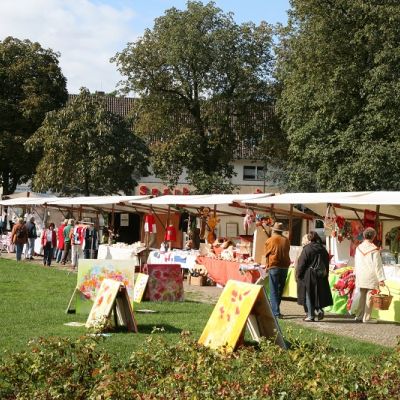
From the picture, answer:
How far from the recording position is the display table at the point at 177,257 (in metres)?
21.8

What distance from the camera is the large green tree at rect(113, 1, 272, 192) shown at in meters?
46.1

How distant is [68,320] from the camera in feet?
41.9

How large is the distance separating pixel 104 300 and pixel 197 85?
36.3 metres

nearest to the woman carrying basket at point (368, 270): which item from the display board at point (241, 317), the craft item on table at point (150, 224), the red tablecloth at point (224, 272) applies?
the red tablecloth at point (224, 272)

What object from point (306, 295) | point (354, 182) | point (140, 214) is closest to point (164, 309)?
point (306, 295)

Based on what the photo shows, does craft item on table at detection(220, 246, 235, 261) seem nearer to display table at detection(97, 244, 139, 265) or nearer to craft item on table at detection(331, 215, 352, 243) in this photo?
craft item on table at detection(331, 215, 352, 243)

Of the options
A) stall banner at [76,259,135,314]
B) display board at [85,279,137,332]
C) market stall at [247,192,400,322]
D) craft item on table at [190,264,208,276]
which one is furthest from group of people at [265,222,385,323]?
craft item on table at [190,264,208,276]

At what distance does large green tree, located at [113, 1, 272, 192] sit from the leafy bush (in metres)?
38.2

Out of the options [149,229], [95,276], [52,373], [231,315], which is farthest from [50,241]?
[52,373]

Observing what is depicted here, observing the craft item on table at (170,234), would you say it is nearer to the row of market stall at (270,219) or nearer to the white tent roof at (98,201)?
the row of market stall at (270,219)

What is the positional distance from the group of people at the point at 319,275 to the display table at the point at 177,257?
747cm

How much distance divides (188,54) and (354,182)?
13.8 meters

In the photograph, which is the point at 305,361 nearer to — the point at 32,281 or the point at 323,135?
the point at 32,281

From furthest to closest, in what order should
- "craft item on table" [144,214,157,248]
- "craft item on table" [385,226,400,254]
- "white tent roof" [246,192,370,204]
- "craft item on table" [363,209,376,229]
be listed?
"craft item on table" [144,214,157,248] → "craft item on table" [363,209,376,229] → "craft item on table" [385,226,400,254] → "white tent roof" [246,192,370,204]
